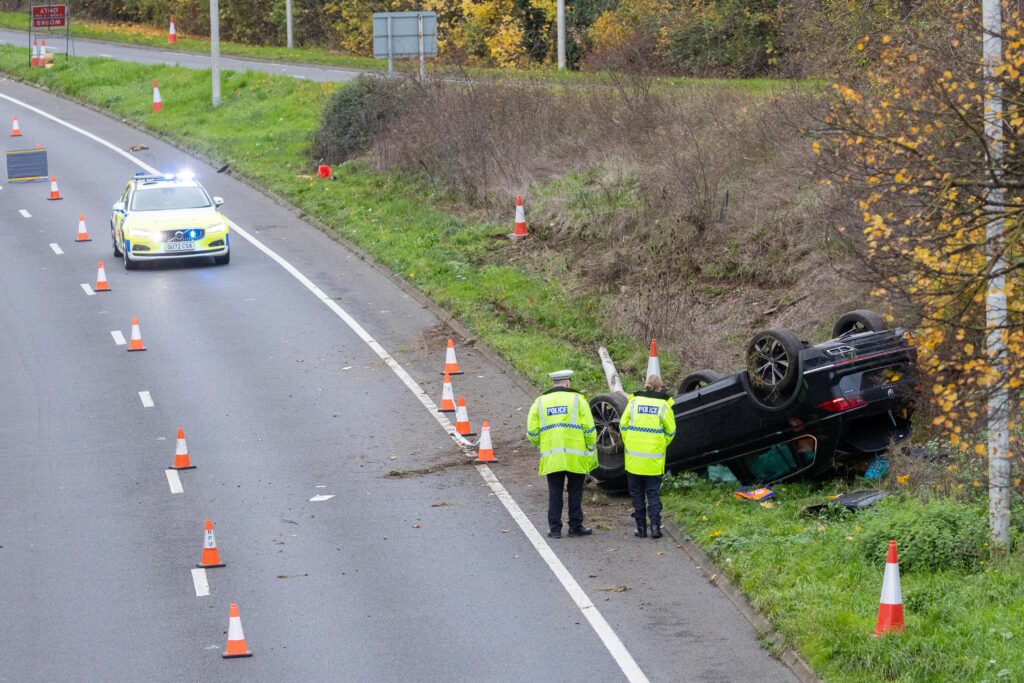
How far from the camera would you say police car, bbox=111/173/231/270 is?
27406 millimetres

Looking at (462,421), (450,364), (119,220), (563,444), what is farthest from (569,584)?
(119,220)

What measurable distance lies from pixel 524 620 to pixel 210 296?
14661 millimetres

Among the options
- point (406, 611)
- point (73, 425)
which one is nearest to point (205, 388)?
point (73, 425)

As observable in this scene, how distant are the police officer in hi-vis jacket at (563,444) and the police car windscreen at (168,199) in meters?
15.7

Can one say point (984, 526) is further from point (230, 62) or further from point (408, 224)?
point (230, 62)

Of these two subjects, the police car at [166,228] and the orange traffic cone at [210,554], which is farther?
the police car at [166,228]

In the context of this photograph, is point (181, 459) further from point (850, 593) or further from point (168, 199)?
point (168, 199)

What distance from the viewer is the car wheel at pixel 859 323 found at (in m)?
14.9

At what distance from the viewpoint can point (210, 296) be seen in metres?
25.6

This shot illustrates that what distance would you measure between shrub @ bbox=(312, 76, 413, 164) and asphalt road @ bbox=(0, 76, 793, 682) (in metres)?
10.1

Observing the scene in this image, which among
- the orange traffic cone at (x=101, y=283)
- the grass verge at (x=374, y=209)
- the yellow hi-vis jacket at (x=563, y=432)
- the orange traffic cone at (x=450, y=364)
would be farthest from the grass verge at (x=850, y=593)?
the orange traffic cone at (x=101, y=283)

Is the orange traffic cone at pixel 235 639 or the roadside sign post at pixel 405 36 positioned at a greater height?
the roadside sign post at pixel 405 36

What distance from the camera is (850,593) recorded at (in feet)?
38.4

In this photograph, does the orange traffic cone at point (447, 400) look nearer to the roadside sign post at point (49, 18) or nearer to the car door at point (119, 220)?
the car door at point (119, 220)
